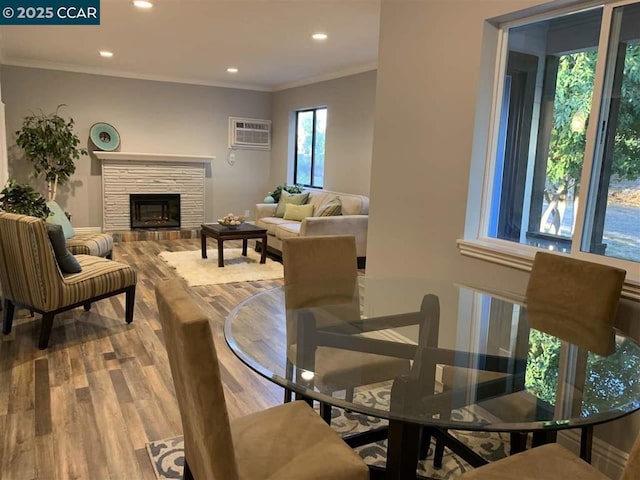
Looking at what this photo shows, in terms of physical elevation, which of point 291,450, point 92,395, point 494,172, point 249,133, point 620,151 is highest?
point 249,133

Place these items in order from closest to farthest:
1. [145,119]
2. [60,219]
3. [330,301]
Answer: [330,301]
[60,219]
[145,119]

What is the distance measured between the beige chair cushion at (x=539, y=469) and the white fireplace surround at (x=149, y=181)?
22.4 feet

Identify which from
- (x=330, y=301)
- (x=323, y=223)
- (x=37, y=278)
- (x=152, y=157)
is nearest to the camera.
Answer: (x=330, y=301)

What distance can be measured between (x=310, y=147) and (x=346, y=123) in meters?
1.26

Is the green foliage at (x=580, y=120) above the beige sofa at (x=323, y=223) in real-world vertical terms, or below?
above

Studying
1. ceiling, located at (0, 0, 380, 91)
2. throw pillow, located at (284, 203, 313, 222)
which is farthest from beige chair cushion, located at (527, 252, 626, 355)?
throw pillow, located at (284, 203, 313, 222)

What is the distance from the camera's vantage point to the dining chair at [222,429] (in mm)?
1098

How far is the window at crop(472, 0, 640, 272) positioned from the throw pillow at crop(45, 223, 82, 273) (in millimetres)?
2614

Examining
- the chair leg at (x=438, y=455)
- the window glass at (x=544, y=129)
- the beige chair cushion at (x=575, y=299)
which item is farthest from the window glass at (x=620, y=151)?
the chair leg at (x=438, y=455)

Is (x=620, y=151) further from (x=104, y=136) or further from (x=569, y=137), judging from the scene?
(x=104, y=136)

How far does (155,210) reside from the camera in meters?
7.61

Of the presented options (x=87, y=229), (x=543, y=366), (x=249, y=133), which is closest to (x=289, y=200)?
(x=249, y=133)

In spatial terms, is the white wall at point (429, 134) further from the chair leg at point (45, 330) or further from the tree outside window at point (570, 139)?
the chair leg at point (45, 330)

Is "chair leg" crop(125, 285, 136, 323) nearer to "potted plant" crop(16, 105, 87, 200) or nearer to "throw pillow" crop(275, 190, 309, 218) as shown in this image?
"throw pillow" crop(275, 190, 309, 218)
